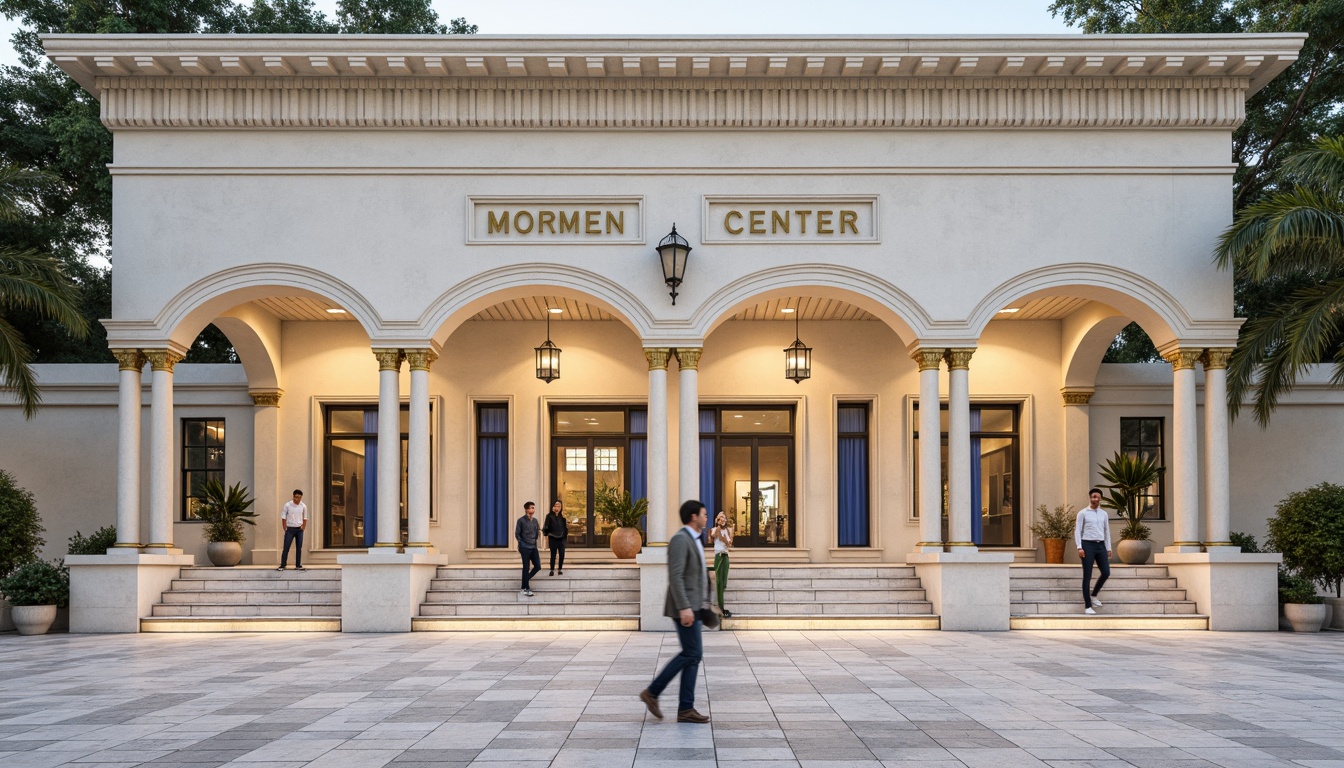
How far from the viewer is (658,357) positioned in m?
15.7

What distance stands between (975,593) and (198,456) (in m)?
12.9

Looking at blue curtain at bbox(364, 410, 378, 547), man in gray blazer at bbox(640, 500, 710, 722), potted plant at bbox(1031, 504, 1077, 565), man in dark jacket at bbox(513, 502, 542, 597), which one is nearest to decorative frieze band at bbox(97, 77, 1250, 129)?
man in dark jacket at bbox(513, 502, 542, 597)

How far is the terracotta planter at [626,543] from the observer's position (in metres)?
17.4

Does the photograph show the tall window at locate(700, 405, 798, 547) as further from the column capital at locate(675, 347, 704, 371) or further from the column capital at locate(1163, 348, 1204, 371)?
the column capital at locate(1163, 348, 1204, 371)

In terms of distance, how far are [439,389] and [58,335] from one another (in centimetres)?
1044

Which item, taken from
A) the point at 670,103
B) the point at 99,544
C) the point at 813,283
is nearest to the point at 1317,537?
the point at 813,283

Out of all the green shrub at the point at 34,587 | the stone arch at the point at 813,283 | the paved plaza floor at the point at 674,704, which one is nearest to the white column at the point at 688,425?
the stone arch at the point at 813,283

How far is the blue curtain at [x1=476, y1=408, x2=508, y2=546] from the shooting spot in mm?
19094

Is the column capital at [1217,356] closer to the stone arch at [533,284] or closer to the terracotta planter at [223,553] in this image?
the stone arch at [533,284]

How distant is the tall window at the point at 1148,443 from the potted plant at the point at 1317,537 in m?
3.75

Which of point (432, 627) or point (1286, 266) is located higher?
point (1286, 266)

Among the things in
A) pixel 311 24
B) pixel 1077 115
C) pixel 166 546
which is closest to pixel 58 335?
pixel 311 24

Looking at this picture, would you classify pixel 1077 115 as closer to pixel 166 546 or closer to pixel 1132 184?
pixel 1132 184

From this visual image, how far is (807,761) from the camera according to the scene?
20.9ft
